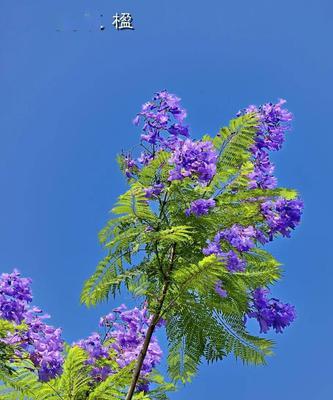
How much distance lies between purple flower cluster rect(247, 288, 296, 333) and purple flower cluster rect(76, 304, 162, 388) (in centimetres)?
100

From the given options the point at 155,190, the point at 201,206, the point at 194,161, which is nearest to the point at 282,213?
the point at 201,206

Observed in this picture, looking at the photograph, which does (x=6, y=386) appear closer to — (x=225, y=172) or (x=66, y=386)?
(x=66, y=386)

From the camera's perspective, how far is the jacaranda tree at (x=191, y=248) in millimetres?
5434

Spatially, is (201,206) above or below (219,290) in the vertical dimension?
above

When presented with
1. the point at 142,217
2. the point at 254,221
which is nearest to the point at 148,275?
the point at 142,217

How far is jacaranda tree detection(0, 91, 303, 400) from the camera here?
5434 millimetres

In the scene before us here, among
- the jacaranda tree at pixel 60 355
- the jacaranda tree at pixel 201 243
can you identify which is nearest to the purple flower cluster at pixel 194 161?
the jacaranda tree at pixel 201 243

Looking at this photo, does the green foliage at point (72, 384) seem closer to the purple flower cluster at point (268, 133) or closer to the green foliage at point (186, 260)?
the green foliage at point (186, 260)

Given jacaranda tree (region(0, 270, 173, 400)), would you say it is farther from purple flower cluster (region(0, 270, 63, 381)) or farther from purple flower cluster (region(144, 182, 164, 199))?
purple flower cluster (region(144, 182, 164, 199))

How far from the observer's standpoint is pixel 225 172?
5797 millimetres

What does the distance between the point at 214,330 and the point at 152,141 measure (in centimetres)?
165

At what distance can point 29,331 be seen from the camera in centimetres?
677

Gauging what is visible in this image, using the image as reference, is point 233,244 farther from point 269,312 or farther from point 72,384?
point 72,384

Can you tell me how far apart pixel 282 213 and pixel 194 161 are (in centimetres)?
84
